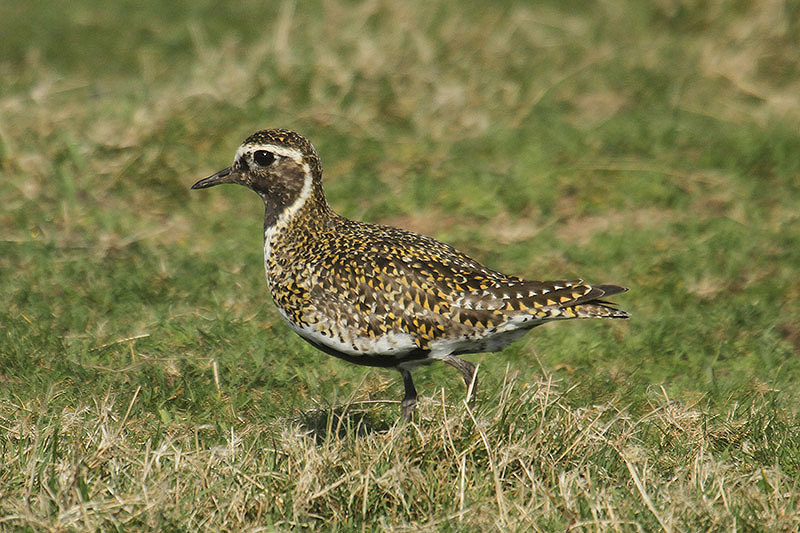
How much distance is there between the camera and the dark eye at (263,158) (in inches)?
251

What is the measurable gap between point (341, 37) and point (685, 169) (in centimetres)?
379

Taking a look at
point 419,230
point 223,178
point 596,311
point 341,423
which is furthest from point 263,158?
point 419,230

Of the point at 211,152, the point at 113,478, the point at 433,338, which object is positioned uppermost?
the point at 433,338

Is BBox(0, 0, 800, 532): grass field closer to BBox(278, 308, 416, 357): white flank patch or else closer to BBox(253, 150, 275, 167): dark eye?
BBox(278, 308, 416, 357): white flank patch

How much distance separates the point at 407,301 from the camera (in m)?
5.69

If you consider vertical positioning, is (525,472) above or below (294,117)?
above

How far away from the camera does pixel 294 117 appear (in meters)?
10.6

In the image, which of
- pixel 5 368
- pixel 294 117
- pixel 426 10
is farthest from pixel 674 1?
pixel 5 368

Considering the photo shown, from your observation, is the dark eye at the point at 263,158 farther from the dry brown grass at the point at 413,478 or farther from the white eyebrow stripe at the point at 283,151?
the dry brown grass at the point at 413,478

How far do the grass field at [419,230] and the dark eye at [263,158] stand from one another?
4.32ft

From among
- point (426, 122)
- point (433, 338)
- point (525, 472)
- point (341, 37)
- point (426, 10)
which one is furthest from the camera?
point (426, 10)

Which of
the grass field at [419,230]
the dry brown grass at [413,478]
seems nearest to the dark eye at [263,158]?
the grass field at [419,230]

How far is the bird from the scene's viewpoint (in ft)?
18.6

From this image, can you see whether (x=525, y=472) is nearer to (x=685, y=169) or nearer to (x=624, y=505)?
(x=624, y=505)
